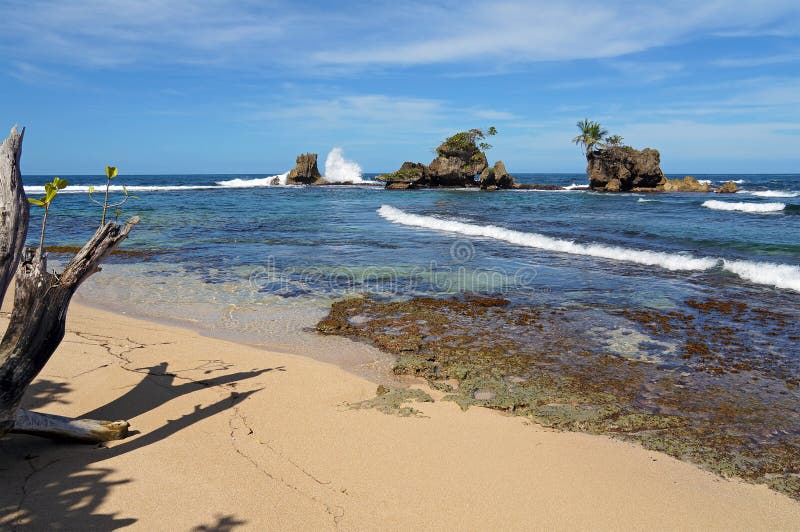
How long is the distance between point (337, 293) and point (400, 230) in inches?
508

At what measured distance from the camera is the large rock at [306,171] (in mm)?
84625

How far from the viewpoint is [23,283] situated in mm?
3576

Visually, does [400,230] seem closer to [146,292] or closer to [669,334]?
[146,292]

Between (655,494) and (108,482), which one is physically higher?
(108,482)

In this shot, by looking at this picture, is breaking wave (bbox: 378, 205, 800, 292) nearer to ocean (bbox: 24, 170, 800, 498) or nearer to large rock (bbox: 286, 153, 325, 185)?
ocean (bbox: 24, 170, 800, 498)

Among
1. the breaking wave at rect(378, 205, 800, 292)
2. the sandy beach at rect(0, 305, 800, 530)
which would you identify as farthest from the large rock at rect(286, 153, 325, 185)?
the sandy beach at rect(0, 305, 800, 530)

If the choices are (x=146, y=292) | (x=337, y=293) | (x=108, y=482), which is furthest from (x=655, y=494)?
(x=146, y=292)

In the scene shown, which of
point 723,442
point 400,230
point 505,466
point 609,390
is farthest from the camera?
point 400,230

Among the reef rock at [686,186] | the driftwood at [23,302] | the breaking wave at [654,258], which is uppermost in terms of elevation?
the reef rock at [686,186]

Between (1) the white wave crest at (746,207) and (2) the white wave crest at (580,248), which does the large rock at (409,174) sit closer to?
(1) the white wave crest at (746,207)

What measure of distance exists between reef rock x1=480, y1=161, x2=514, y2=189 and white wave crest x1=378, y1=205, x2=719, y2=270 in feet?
137

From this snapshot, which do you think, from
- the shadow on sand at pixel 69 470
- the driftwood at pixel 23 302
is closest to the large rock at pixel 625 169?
the shadow on sand at pixel 69 470

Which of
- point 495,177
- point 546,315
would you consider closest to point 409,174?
point 495,177

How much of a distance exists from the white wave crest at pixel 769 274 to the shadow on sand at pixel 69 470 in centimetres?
1259
